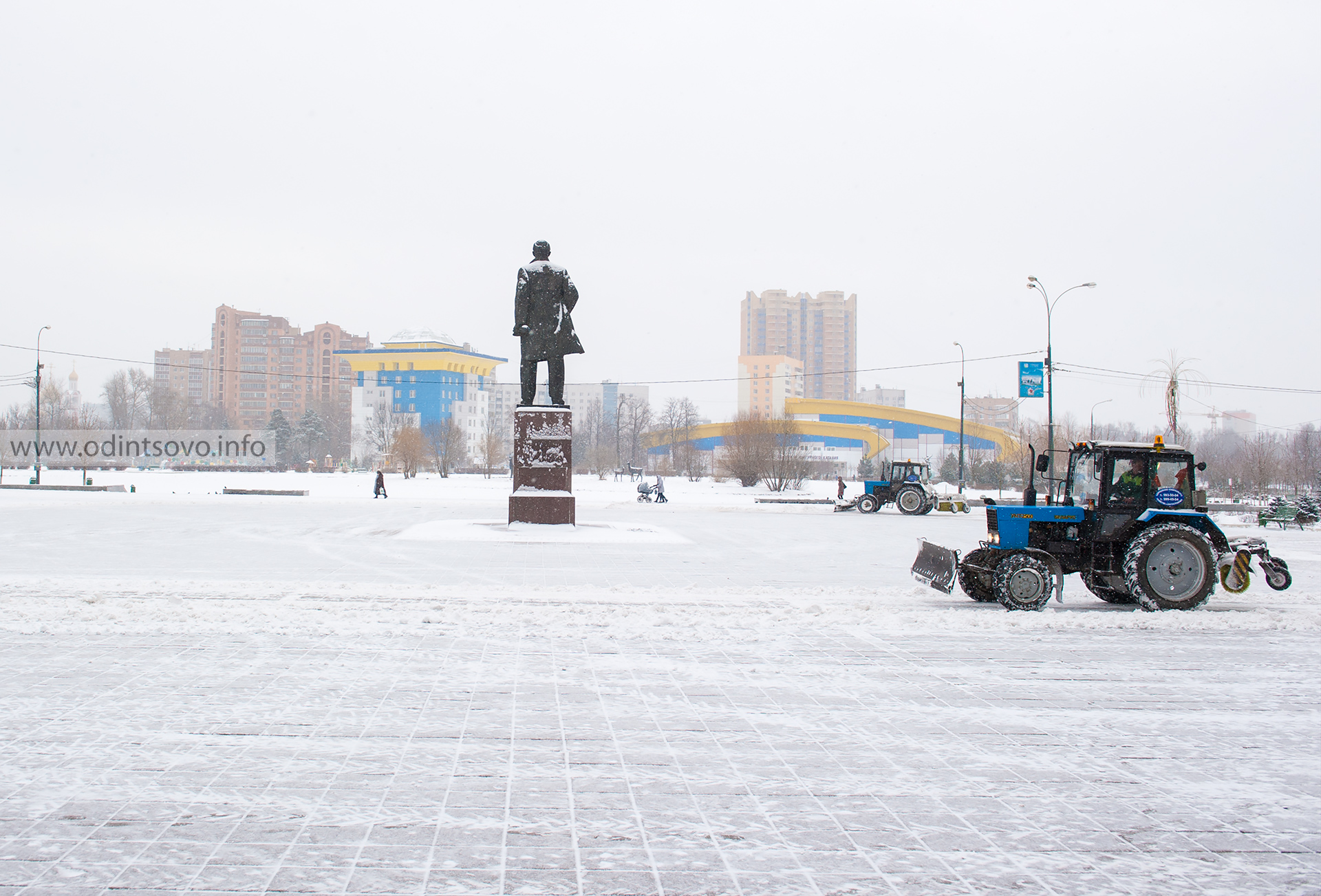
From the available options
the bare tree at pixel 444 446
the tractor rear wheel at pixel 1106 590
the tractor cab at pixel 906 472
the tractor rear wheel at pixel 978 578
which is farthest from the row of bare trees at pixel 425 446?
the tractor rear wheel at pixel 1106 590

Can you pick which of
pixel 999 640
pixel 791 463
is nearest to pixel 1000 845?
pixel 999 640

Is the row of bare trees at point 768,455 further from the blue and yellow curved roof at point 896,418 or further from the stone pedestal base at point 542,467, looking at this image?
the stone pedestal base at point 542,467

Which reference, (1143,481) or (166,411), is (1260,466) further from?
(166,411)

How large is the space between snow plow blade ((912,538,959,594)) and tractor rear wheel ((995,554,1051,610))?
0.71 metres

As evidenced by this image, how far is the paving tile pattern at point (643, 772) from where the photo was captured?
11.8 feet

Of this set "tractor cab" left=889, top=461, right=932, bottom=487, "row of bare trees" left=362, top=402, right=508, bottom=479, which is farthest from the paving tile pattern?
"row of bare trees" left=362, top=402, right=508, bottom=479

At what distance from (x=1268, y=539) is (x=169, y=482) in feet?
187

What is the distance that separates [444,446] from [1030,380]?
63.1 meters

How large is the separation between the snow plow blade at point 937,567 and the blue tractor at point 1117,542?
3 centimetres

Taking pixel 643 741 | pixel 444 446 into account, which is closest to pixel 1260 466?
pixel 643 741

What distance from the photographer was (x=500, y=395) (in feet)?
534

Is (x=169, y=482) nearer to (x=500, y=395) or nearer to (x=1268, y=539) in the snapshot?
(x=1268, y=539)

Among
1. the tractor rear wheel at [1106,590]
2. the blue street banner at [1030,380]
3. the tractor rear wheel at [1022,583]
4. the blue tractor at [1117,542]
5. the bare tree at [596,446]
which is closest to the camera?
the tractor rear wheel at [1022,583]

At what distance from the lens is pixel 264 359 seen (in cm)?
17125
